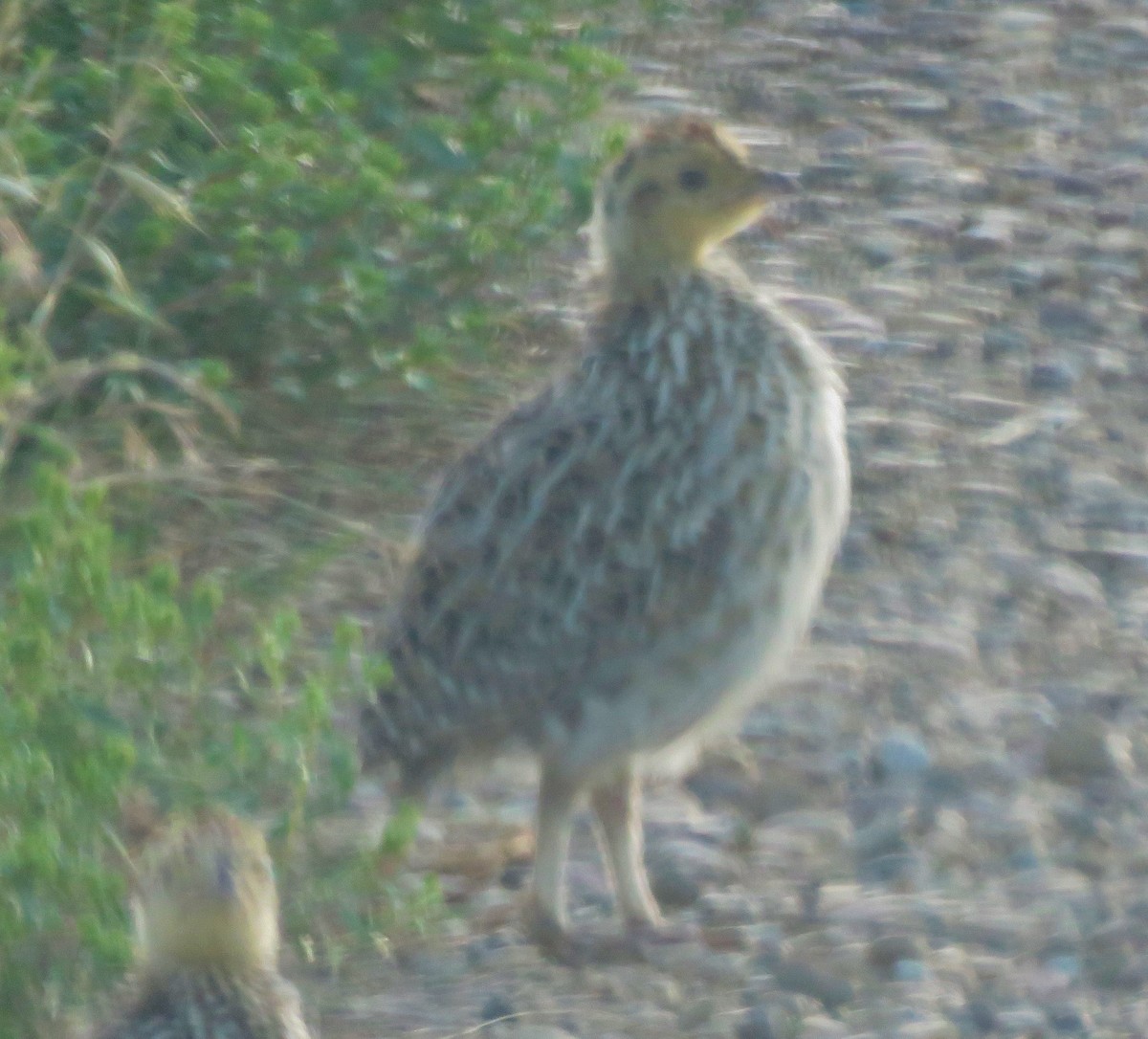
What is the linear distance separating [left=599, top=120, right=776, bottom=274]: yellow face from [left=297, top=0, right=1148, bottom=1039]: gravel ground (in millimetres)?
1171

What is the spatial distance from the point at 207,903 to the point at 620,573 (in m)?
1.35

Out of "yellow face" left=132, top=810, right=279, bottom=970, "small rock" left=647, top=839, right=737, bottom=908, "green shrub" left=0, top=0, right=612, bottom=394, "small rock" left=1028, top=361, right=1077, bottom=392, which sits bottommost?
"small rock" left=647, top=839, right=737, bottom=908

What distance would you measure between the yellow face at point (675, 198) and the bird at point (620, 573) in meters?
0.18

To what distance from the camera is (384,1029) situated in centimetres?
523

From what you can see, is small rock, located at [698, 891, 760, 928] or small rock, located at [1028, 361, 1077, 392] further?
small rock, located at [1028, 361, 1077, 392]

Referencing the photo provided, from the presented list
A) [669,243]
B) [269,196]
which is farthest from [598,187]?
[269,196]

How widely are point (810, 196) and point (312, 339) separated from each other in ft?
8.03

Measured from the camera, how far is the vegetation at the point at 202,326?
14.8 feet

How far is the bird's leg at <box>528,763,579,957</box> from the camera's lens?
216 inches

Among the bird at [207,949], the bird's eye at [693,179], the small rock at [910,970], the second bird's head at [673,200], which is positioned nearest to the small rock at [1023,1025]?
the small rock at [910,970]

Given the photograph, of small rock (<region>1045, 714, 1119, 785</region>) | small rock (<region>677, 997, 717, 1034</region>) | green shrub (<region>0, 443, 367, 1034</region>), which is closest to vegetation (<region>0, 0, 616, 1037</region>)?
green shrub (<region>0, 443, 367, 1034</region>)

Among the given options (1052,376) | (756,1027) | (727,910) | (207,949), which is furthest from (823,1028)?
(1052,376)

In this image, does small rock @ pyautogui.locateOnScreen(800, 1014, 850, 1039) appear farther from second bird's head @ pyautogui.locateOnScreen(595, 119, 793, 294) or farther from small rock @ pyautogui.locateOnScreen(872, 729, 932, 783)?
second bird's head @ pyautogui.locateOnScreen(595, 119, 793, 294)

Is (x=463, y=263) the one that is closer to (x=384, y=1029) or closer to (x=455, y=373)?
(x=455, y=373)
